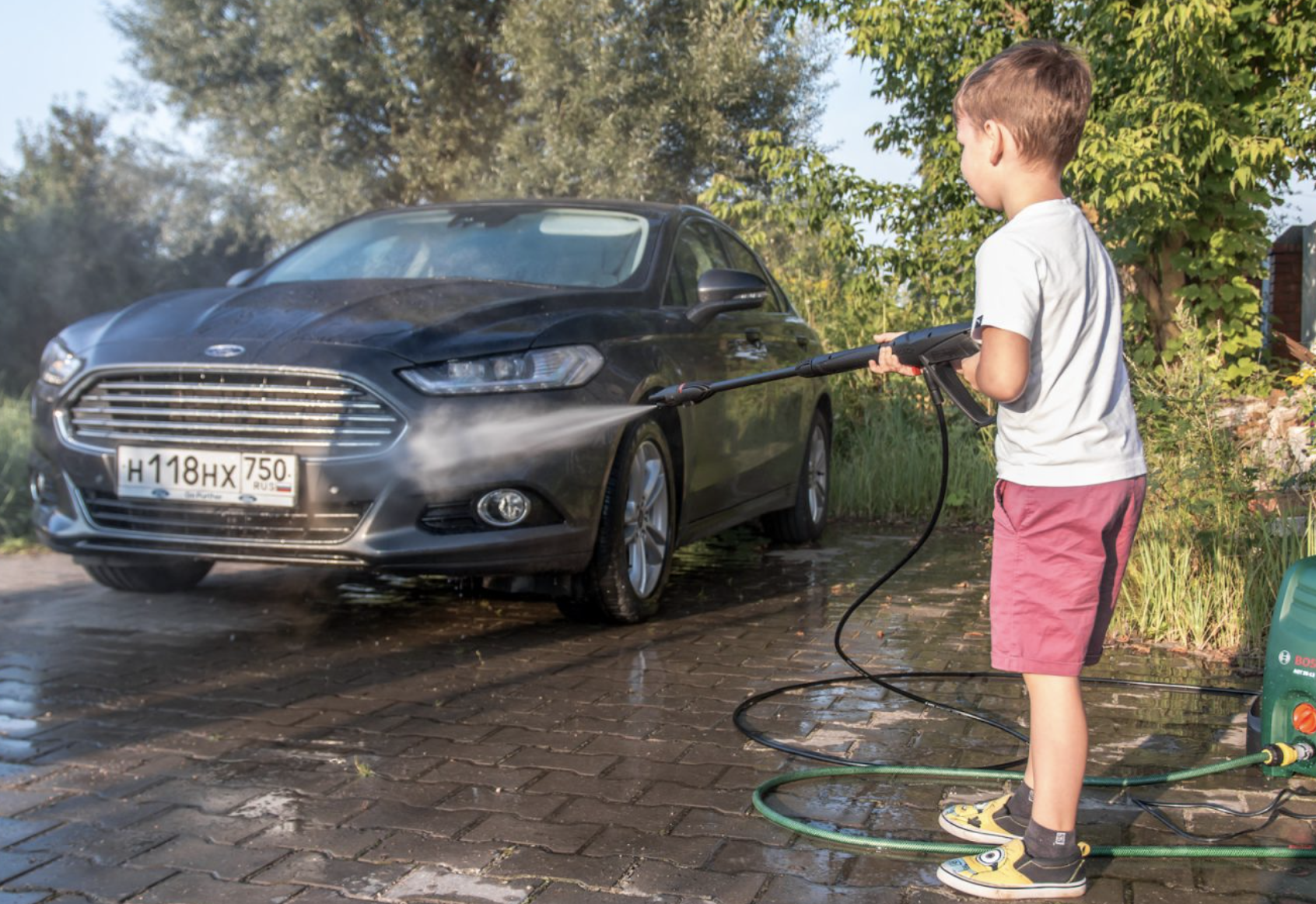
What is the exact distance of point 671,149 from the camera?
71.2 ft

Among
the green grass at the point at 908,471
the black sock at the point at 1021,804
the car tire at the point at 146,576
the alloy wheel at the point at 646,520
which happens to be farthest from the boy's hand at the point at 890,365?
the green grass at the point at 908,471

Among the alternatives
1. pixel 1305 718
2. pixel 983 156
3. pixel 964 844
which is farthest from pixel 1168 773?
pixel 983 156

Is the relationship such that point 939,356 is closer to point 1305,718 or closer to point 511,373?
point 1305,718

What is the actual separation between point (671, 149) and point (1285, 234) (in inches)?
397

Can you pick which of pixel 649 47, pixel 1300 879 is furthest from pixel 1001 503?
pixel 649 47

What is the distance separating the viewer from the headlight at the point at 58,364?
5301mm

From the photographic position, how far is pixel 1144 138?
866cm

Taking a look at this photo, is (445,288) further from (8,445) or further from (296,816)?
(8,445)

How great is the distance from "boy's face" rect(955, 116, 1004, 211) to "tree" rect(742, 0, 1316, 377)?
583 cm

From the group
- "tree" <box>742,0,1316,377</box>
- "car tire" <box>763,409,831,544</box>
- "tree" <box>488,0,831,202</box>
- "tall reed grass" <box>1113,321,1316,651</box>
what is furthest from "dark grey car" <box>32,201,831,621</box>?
"tree" <box>488,0,831,202</box>

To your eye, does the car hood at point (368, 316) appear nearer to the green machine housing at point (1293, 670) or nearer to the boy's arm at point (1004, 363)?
the boy's arm at point (1004, 363)

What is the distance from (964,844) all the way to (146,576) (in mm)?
4400

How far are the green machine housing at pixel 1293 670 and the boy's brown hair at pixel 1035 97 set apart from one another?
120 cm

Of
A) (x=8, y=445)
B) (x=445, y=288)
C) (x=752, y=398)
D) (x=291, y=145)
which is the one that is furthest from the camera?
(x=291, y=145)
